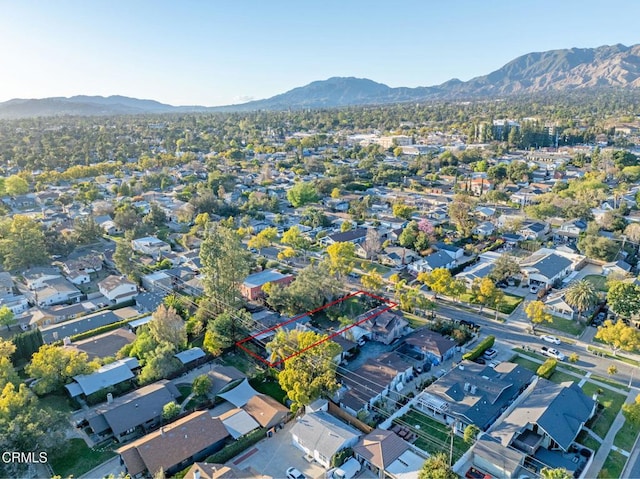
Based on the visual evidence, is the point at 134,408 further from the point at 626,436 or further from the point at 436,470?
the point at 626,436

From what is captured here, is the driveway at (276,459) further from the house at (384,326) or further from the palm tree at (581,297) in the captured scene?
the palm tree at (581,297)

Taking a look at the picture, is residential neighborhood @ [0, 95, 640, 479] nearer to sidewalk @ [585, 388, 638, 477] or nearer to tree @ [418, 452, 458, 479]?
sidewalk @ [585, 388, 638, 477]

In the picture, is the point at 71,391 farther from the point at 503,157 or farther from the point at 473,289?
the point at 503,157

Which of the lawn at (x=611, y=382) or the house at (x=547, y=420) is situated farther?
the lawn at (x=611, y=382)

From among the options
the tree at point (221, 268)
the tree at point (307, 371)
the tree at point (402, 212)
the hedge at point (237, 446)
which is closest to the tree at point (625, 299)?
the tree at point (307, 371)

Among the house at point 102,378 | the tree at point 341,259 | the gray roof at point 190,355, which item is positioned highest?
the tree at point 341,259

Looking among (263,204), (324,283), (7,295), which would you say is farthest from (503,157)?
(7,295)
